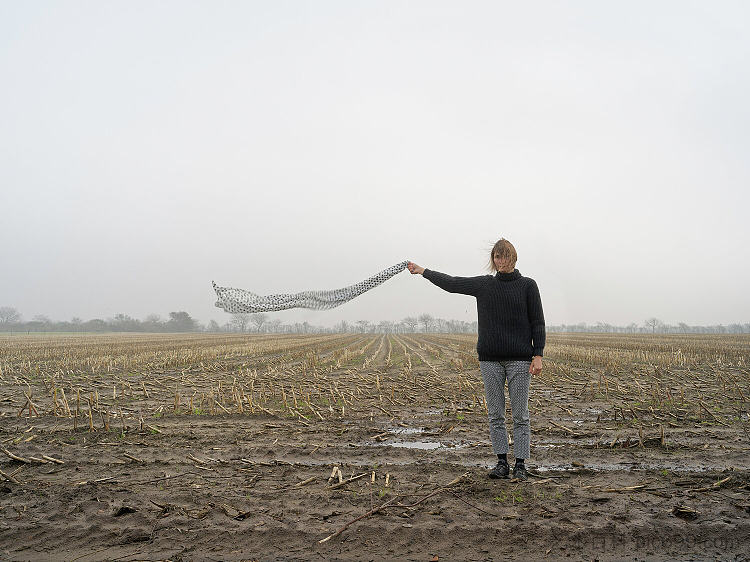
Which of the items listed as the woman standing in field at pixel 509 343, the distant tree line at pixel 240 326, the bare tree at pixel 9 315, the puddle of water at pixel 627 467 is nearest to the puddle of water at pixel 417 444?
the puddle of water at pixel 627 467

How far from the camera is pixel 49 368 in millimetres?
18797

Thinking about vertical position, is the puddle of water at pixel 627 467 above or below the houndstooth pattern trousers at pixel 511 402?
below

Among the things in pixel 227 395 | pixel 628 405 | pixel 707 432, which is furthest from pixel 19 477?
pixel 628 405

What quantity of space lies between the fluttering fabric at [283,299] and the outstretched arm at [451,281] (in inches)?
68.2

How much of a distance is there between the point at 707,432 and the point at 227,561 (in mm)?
7347

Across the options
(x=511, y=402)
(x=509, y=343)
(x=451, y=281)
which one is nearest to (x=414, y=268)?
(x=451, y=281)

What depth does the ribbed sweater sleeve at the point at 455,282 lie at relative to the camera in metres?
5.66

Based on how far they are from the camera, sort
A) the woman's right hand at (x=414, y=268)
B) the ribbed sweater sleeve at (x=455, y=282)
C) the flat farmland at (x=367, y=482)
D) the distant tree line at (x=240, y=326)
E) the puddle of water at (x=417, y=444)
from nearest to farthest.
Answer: the flat farmland at (x=367, y=482) → the ribbed sweater sleeve at (x=455, y=282) → the woman's right hand at (x=414, y=268) → the puddle of water at (x=417, y=444) → the distant tree line at (x=240, y=326)

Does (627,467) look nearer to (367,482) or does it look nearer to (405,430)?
(367,482)

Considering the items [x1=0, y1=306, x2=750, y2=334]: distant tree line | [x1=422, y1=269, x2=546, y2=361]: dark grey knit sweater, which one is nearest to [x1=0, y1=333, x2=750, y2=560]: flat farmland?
[x1=422, y1=269, x2=546, y2=361]: dark grey knit sweater

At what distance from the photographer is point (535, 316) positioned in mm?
5383

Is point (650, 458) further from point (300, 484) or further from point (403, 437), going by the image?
point (300, 484)

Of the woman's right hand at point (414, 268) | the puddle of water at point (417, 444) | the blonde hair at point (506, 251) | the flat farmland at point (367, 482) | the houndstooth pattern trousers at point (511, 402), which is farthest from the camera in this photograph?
the puddle of water at point (417, 444)

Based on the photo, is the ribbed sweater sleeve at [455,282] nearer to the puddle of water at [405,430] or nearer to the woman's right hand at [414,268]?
the woman's right hand at [414,268]
